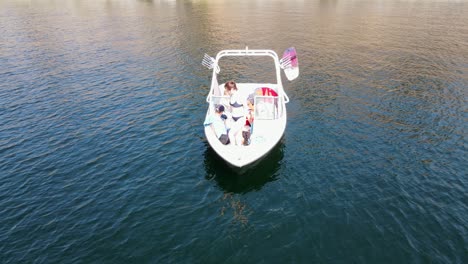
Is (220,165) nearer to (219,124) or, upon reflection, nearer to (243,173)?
(243,173)

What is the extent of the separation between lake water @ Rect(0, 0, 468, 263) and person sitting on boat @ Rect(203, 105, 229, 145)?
1490mm

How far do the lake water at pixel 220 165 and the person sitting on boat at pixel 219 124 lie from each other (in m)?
1.49

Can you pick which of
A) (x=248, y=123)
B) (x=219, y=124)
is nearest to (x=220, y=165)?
(x=219, y=124)

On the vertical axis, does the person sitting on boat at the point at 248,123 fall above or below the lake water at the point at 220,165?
above

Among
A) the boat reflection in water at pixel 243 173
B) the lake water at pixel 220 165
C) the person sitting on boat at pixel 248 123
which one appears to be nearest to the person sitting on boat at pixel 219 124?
the person sitting on boat at pixel 248 123

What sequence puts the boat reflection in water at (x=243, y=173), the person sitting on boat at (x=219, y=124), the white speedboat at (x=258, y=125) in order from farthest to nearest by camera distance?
the person sitting on boat at (x=219, y=124), the boat reflection in water at (x=243, y=173), the white speedboat at (x=258, y=125)

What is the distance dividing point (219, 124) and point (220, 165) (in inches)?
93.4

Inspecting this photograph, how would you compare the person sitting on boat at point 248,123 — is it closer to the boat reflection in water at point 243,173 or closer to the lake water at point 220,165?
the boat reflection in water at point 243,173

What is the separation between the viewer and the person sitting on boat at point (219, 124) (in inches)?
725

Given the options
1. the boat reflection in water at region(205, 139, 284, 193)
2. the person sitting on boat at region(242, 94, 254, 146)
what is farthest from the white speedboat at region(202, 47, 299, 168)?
the boat reflection in water at region(205, 139, 284, 193)

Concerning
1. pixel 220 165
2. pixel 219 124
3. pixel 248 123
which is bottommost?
pixel 220 165

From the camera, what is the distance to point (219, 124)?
18.7 metres

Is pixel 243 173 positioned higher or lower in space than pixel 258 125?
lower

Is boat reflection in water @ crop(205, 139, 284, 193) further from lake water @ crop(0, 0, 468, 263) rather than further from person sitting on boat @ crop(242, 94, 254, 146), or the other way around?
person sitting on boat @ crop(242, 94, 254, 146)
